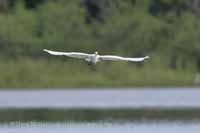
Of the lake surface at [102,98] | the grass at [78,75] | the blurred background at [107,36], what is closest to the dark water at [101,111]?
the lake surface at [102,98]

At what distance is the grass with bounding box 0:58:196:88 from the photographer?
167ft

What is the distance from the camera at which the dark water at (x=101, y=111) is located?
107 ft

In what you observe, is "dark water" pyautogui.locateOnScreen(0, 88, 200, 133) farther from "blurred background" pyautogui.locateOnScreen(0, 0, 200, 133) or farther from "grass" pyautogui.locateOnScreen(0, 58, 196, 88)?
"grass" pyautogui.locateOnScreen(0, 58, 196, 88)

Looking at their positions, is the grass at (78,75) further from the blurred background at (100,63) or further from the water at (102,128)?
the water at (102,128)

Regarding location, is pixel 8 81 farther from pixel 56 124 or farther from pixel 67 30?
pixel 56 124

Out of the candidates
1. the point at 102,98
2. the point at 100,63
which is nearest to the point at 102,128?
the point at 102,98

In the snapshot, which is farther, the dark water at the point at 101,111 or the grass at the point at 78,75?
the grass at the point at 78,75

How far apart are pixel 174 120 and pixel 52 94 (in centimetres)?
1288

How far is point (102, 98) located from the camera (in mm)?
44594

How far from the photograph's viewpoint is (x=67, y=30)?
185 ft

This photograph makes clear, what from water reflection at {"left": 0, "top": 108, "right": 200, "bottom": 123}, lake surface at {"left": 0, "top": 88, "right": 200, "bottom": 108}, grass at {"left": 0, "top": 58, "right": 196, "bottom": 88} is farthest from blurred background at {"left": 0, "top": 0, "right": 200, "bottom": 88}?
water reflection at {"left": 0, "top": 108, "right": 200, "bottom": 123}

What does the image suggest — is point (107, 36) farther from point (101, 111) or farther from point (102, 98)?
point (101, 111)

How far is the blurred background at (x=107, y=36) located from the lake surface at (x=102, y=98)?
9.46 ft

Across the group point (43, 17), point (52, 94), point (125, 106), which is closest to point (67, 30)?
point (43, 17)
